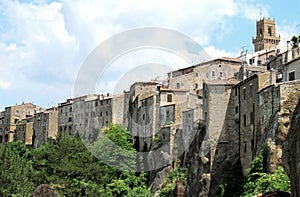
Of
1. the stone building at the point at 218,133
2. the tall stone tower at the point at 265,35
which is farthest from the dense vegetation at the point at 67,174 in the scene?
the tall stone tower at the point at 265,35

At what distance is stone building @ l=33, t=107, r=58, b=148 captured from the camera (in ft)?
316

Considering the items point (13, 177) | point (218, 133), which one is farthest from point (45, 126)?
point (218, 133)

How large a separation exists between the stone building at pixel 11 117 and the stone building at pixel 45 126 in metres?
10.8

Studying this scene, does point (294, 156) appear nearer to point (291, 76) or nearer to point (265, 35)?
point (291, 76)

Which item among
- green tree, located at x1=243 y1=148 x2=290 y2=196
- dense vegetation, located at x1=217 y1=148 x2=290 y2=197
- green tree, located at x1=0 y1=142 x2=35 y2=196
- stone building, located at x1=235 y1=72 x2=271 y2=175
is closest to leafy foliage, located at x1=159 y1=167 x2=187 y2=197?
dense vegetation, located at x1=217 y1=148 x2=290 y2=197

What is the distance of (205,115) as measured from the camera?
4716 cm

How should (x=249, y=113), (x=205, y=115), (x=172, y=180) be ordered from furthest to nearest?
(x=172, y=180) < (x=205, y=115) < (x=249, y=113)

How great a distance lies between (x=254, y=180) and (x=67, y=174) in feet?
90.5

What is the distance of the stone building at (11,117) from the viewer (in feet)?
359

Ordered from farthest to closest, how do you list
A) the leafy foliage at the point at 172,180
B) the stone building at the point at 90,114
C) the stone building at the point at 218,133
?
the stone building at the point at 90,114 < the leafy foliage at the point at 172,180 < the stone building at the point at 218,133

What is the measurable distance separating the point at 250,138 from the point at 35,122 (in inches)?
2648

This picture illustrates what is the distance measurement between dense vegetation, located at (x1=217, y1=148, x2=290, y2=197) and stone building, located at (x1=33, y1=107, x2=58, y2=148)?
58.8 m

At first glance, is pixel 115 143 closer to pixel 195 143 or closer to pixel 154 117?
pixel 154 117

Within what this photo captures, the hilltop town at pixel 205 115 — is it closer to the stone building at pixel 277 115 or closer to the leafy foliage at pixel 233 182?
the stone building at pixel 277 115
